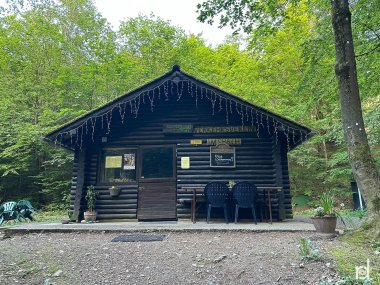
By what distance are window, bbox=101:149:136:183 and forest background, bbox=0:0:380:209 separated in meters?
6.60

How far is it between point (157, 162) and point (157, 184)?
643 mm

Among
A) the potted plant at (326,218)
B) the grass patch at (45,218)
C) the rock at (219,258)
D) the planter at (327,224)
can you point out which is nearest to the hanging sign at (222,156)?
the potted plant at (326,218)

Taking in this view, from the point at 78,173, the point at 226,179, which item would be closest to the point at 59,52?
the point at 78,173

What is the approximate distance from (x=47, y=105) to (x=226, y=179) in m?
12.1

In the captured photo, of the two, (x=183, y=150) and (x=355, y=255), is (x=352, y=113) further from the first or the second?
(x=183, y=150)

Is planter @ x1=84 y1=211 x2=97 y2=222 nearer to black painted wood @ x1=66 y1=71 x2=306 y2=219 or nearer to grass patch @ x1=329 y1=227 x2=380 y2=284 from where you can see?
black painted wood @ x1=66 y1=71 x2=306 y2=219

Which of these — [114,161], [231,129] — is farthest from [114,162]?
[231,129]

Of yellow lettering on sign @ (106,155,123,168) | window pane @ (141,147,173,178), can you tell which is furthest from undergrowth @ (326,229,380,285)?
yellow lettering on sign @ (106,155,123,168)

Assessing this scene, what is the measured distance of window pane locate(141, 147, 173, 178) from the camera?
7.75 m

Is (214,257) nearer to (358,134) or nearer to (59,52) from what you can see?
(358,134)

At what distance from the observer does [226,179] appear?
755 cm

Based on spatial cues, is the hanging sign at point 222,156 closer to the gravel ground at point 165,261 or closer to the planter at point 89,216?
the gravel ground at point 165,261

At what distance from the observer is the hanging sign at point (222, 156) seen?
7.62 meters

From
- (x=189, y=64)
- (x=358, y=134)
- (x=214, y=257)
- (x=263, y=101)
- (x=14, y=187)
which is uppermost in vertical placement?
(x=189, y=64)
